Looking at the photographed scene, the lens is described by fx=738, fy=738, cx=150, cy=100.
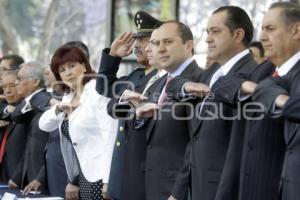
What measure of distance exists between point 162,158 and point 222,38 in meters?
0.91

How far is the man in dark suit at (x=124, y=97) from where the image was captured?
5.05 meters

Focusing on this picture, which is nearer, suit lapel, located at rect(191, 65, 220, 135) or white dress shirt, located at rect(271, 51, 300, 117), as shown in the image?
white dress shirt, located at rect(271, 51, 300, 117)

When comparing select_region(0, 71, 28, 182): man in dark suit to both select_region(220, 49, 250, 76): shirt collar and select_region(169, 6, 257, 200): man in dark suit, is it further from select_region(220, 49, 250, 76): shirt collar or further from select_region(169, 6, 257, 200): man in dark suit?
select_region(220, 49, 250, 76): shirt collar

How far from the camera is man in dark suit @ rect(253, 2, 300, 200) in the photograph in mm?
3414


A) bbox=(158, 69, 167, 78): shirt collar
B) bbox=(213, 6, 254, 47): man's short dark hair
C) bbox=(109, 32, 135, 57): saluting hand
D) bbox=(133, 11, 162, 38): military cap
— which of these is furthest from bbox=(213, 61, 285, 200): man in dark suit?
bbox=(109, 32, 135, 57): saluting hand

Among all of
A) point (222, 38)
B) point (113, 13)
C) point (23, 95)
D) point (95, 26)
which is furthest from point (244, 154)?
point (95, 26)

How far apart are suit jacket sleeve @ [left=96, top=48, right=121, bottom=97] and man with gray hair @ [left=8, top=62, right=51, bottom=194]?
3.08ft

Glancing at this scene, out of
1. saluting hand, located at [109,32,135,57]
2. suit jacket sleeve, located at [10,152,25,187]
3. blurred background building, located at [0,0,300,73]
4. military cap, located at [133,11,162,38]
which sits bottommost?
suit jacket sleeve, located at [10,152,25,187]

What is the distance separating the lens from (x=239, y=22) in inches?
169

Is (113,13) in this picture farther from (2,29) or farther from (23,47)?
(23,47)

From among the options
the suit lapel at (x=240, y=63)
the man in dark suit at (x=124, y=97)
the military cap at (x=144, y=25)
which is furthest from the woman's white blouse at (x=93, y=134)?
the suit lapel at (x=240, y=63)

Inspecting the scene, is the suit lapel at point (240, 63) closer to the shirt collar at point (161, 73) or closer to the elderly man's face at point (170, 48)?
the elderly man's face at point (170, 48)

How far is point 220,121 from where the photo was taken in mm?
4121

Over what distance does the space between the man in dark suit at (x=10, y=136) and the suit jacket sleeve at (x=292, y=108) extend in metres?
3.93
